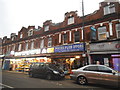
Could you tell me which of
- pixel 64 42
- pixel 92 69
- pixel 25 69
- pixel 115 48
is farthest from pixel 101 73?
pixel 25 69

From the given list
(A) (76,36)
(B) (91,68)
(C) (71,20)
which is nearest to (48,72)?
(B) (91,68)

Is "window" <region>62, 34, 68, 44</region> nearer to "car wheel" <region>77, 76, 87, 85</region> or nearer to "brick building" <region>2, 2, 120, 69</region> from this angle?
"brick building" <region>2, 2, 120, 69</region>

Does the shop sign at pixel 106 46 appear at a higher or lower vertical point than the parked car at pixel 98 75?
higher

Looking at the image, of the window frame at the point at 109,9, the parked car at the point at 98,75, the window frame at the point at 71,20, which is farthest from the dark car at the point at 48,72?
the window frame at the point at 109,9

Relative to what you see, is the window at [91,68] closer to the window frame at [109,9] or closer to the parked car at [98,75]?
the parked car at [98,75]

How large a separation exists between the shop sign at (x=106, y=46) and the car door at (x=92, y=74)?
5.22 m

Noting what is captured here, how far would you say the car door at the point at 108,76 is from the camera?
723cm

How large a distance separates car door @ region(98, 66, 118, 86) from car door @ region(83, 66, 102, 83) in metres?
0.30

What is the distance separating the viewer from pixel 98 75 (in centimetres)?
787

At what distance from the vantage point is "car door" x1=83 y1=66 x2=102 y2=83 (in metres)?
7.88

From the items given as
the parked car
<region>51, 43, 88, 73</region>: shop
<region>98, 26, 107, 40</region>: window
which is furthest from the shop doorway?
the parked car

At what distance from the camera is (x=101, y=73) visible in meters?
7.83

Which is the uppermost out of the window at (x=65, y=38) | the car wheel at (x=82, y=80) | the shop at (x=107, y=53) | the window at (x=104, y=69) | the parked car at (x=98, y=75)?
the window at (x=65, y=38)

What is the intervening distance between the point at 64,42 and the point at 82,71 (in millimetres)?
8945
